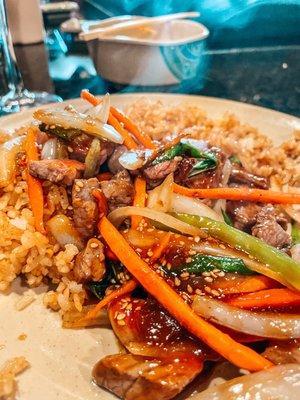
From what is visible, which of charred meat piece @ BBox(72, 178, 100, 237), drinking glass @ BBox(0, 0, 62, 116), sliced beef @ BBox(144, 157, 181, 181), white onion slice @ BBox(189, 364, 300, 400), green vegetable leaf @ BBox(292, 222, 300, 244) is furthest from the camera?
drinking glass @ BBox(0, 0, 62, 116)

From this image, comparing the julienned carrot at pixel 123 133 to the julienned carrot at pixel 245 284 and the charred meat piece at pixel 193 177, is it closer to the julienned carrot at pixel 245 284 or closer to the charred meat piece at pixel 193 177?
the charred meat piece at pixel 193 177

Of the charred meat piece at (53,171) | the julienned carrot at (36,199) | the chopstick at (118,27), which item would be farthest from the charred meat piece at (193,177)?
the chopstick at (118,27)

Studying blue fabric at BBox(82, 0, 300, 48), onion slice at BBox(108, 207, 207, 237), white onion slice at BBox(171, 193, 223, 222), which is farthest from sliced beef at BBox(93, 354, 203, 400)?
blue fabric at BBox(82, 0, 300, 48)

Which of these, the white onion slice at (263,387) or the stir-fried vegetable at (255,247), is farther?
the stir-fried vegetable at (255,247)

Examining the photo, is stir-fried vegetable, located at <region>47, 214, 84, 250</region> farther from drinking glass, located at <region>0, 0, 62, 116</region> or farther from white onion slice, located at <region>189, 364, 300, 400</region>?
drinking glass, located at <region>0, 0, 62, 116</region>

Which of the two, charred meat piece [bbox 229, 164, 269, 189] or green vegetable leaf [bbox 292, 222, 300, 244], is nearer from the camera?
green vegetable leaf [bbox 292, 222, 300, 244]

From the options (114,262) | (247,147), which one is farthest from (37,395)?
(247,147)

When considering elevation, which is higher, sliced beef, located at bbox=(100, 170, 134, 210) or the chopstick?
the chopstick
